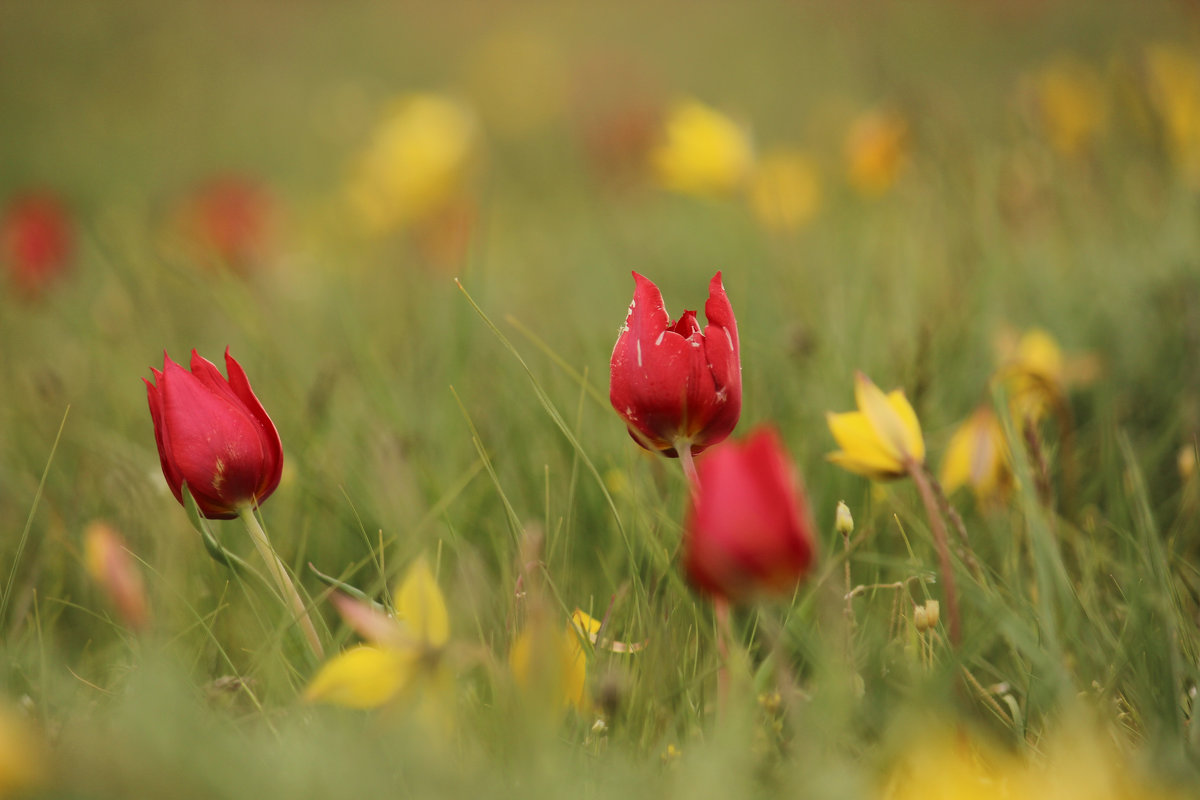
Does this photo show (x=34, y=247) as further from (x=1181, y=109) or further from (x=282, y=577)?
(x=1181, y=109)

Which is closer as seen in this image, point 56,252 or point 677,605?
point 677,605

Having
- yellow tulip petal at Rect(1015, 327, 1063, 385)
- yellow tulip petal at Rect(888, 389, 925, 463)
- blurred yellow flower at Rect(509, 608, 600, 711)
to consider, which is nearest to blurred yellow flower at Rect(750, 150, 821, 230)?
yellow tulip petal at Rect(1015, 327, 1063, 385)

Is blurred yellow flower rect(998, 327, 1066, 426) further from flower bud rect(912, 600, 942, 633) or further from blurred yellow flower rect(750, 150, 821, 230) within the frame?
blurred yellow flower rect(750, 150, 821, 230)

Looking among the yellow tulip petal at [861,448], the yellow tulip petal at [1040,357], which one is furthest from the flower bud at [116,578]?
the yellow tulip petal at [1040,357]

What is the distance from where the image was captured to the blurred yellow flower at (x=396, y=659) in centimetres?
36

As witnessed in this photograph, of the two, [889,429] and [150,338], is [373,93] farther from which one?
[889,429]

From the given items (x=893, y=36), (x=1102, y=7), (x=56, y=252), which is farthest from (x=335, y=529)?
(x=1102, y=7)

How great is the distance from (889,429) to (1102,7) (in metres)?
3.53

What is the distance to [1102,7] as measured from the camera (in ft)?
10.4

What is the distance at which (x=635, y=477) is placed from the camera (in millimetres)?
603

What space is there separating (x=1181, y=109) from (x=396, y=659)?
1.31m

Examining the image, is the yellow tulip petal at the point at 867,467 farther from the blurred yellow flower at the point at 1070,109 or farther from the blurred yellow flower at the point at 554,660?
the blurred yellow flower at the point at 1070,109

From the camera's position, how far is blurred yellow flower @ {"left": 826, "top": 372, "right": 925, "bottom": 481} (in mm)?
446

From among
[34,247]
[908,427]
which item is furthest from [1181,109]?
[34,247]
